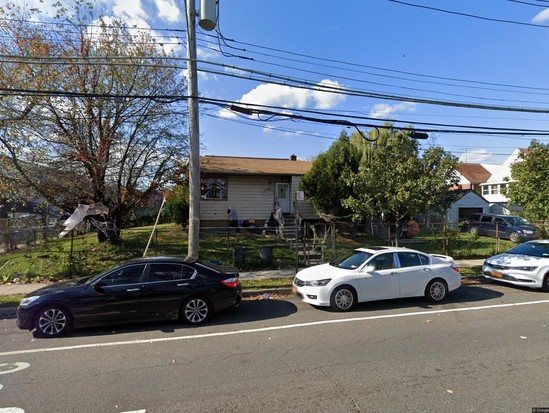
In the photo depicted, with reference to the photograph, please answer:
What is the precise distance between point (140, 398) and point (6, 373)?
7.56 feet

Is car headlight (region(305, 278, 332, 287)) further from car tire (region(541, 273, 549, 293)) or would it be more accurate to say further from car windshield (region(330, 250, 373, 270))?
car tire (region(541, 273, 549, 293))

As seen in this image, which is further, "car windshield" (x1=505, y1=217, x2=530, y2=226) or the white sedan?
"car windshield" (x1=505, y1=217, x2=530, y2=226)

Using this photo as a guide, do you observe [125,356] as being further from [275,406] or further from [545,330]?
[545,330]

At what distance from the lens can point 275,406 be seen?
335 centimetres

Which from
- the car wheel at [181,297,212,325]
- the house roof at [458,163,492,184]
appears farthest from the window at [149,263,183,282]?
the house roof at [458,163,492,184]

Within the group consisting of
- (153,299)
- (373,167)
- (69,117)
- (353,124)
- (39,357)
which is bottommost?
(39,357)

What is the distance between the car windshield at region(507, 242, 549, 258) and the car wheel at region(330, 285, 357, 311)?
6443 millimetres

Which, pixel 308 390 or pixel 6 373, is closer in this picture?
pixel 308 390

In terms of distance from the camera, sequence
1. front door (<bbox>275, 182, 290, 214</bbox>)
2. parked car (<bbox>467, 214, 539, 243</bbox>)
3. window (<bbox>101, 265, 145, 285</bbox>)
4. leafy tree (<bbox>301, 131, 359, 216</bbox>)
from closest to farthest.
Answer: window (<bbox>101, 265, 145, 285</bbox>), leafy tree (<bbox>301, 131, 359, 216</bbox>), front door (<bbox>275, 182, 290, 214</bbox>), parked car (<bbox>467, 214, 539, 243</bbox>)

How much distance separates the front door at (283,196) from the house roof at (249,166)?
3.08 feet

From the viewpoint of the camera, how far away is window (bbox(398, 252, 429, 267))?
777cm

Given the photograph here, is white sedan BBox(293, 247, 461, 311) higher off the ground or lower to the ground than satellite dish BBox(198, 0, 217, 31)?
lower

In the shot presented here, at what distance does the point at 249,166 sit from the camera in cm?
1967

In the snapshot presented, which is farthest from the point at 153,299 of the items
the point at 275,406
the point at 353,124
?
the point at 353,124
